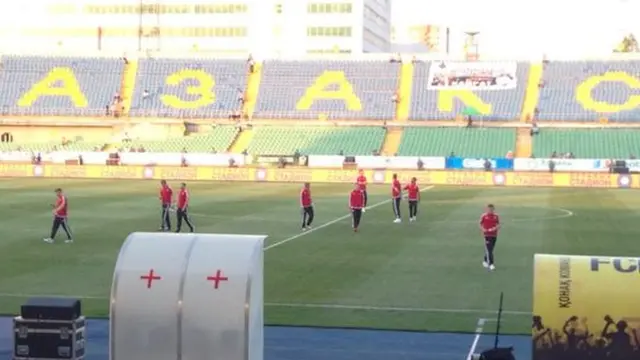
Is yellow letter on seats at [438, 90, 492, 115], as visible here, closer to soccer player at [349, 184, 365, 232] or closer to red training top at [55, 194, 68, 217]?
soccer player at [349, 184, 365, 232]

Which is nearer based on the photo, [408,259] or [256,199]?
[408,259]

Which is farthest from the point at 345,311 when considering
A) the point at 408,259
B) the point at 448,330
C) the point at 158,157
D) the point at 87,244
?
the point at 158,157

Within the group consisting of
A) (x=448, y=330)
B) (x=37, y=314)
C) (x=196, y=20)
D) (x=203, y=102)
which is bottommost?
(x=448, y=330)

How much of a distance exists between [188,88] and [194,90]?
611 mm

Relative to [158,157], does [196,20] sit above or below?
above

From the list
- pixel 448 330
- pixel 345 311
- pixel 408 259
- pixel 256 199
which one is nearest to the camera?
pixel 448 330

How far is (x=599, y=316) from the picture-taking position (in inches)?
425

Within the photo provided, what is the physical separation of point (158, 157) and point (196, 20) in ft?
183

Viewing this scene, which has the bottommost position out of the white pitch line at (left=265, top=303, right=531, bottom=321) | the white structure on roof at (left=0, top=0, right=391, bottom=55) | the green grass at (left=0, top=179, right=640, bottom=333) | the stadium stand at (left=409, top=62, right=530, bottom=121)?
the white pitch line at (left=265, top=303, right=531, bottom=321)

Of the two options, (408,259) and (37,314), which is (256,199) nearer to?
(408,259)

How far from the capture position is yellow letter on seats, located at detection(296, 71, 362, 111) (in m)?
77.7

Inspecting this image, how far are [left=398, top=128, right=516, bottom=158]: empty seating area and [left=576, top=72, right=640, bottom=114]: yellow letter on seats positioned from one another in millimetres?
6949

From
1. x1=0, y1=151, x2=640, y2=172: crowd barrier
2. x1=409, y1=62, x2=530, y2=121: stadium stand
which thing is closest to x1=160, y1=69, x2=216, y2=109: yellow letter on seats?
x1=0, y1=151, x2=640, y2=172: crowd barrier

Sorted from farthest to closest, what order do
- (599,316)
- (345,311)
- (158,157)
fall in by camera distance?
(158,157)
(345,311)
(599,316)
